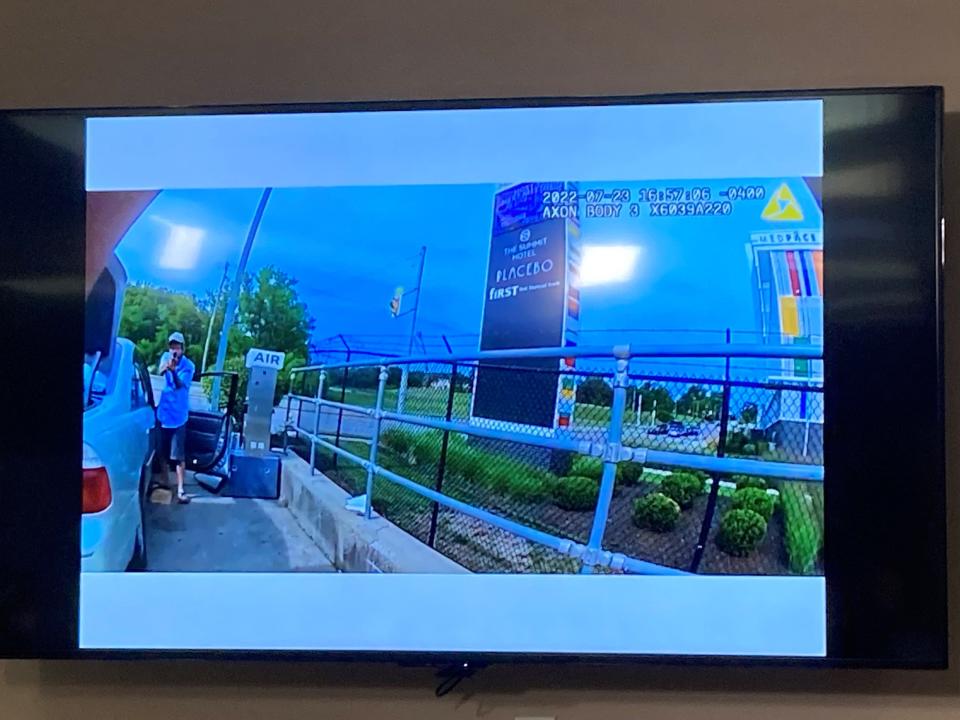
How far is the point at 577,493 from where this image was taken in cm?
169

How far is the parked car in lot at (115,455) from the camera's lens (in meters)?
1.75

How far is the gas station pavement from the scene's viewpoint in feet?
5.71

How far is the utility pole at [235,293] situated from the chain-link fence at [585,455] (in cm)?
14

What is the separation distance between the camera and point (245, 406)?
175 cm

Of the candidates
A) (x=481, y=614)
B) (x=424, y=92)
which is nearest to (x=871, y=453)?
(x=481, y=614)

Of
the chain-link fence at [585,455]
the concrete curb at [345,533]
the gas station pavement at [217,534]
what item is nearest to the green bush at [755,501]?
the chain-link fence at [585,455]

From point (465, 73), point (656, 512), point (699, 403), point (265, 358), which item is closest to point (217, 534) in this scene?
point (265, 358)

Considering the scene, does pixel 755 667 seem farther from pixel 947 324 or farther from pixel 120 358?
pixel 120 358

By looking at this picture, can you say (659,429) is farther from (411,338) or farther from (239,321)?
(239,321)

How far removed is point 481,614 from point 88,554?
2.27 feet

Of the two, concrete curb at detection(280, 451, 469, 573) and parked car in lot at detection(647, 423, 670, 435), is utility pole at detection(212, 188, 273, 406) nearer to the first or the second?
concrete curb at detection(280, 451, 469, 573)

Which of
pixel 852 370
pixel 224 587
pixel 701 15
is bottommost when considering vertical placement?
pixel 224 587

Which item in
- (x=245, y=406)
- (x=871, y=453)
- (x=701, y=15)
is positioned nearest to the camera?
(x=871, y=453)

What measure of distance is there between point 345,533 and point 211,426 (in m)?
0.30
